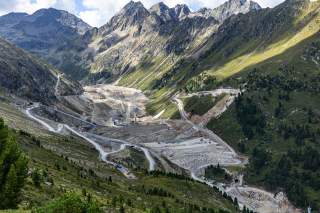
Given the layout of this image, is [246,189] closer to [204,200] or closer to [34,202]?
[204,200]

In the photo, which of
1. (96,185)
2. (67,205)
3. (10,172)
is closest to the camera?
(67,205)

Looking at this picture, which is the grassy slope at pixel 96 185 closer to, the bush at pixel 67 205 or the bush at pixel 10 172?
the bush at pixel 10 172

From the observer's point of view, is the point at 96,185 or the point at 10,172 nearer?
the point at 10,172

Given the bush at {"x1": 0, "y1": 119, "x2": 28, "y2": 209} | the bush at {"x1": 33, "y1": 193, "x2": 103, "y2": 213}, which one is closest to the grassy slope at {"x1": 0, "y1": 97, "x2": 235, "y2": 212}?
the bush at {"x1": 0, "y1": 119, "x2": 28, "y2": 209}

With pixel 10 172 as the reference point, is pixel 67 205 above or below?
above

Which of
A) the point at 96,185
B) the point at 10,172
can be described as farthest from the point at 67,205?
the point at 96,185

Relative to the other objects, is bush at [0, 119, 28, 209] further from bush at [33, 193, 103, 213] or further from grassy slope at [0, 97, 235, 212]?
bush at [33, 193, 103, 213]

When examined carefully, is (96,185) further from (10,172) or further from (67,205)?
(67,205)

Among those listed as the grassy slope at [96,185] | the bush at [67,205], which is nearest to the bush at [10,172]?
the grassy slope at [96,185]

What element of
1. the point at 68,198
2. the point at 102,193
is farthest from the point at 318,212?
the point at 68,198
